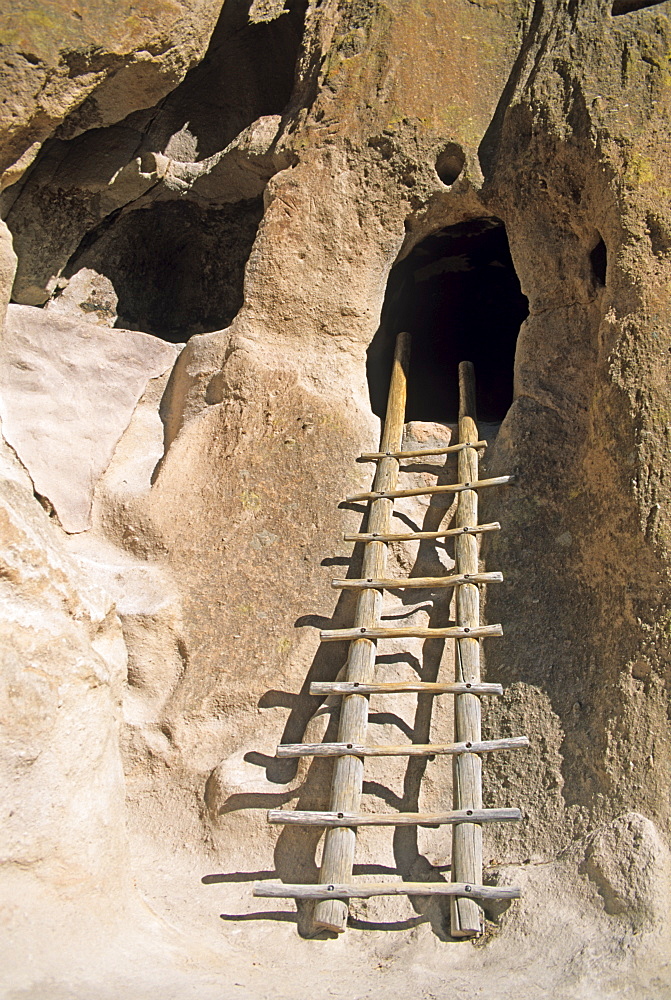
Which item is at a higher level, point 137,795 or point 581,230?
point 581,230

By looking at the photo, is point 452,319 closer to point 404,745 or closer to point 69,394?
point 69,394

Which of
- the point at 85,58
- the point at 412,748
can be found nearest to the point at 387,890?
the point at 412,748

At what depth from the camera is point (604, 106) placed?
4.05 meters

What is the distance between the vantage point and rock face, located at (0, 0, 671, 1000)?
293 centimetres

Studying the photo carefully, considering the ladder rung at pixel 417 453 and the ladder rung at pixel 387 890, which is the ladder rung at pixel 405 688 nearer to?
the ladder rung at pixel 387 890

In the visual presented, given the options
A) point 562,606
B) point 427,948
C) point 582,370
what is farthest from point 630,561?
point 427,948

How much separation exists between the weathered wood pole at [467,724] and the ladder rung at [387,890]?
1.4 inches

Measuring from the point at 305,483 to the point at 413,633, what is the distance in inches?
33.6

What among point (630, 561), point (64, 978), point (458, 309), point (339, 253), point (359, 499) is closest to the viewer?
point (64, 978)

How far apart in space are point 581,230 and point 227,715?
255 cm

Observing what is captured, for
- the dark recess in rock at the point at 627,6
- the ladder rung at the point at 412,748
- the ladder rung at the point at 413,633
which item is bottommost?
the ladder rung at the point at 412,748

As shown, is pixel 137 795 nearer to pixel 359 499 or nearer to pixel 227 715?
pixel 227 715

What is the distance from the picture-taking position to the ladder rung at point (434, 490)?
3951 millimetres

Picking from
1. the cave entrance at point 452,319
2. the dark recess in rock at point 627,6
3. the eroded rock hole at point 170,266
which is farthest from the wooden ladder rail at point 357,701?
the dark recess in rock at point 627,6
